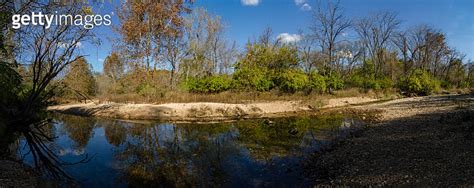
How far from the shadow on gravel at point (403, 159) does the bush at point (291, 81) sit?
1924cm

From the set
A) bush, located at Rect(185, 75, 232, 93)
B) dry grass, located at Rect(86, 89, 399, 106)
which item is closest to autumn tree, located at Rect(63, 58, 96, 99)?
dry grass, located at Rect(86, 89, 399, 106)

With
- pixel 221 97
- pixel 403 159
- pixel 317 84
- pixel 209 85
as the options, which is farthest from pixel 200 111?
pixel 317 84

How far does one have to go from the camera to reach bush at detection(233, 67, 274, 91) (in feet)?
94.1

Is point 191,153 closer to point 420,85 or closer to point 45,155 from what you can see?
point 45,155

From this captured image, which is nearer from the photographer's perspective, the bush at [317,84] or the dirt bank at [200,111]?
the dirt bank at [200,111]

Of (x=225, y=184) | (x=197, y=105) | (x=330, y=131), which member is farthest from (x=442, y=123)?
(x=197, y=105)

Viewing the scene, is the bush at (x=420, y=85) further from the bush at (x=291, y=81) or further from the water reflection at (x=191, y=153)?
the water reflection at (x=191, y=153)

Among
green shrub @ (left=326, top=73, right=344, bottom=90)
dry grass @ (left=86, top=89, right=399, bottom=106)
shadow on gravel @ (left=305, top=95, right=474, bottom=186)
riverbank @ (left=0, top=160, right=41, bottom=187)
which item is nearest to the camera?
shadow on gravel @ (left=305, top=95, right=474, bottom=186)

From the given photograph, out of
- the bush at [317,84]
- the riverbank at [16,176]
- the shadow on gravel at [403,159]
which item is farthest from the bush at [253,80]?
the riverbank at [16,176]

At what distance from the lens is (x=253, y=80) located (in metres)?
28.4

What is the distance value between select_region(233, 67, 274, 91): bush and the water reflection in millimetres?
13583

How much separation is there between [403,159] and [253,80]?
73.3ft

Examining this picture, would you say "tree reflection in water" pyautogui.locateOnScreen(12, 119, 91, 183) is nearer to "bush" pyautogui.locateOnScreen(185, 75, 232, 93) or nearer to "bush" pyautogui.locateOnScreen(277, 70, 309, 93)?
"bush" pyautogui.locateOnScreen(185, 75, 232, 93)

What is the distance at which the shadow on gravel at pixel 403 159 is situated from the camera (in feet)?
17.3
